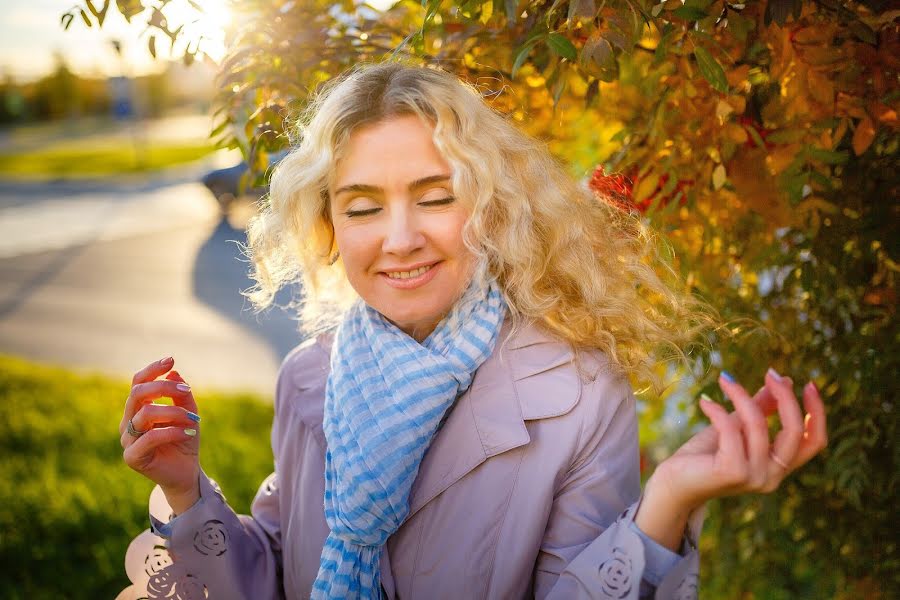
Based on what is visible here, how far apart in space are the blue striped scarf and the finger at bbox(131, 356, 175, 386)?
15.8 inches

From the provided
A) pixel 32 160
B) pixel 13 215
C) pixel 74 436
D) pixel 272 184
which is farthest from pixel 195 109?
pixel 272 184

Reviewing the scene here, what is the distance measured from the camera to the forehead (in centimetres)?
161

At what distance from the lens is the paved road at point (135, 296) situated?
6.56m

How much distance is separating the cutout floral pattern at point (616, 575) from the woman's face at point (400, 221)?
2.29ft

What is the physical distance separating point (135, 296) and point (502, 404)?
7.95 metres

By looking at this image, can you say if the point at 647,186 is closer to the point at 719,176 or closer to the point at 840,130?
the point at 719,176

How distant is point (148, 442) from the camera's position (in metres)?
1.58

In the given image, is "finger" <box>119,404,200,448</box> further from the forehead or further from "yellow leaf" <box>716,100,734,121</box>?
"yellow leaf" <box>716,100,734,121</box>

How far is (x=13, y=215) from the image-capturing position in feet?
48.2

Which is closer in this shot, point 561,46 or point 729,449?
point 729,449

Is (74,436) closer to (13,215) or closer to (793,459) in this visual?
(793,459)

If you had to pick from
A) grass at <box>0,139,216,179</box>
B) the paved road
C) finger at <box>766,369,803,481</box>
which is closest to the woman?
finger at <box>766,369,803,481</box>

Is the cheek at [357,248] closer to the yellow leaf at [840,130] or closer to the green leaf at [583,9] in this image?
the green leaf at [583,9]

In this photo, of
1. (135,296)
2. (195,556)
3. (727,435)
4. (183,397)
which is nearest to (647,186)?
(727,435)
